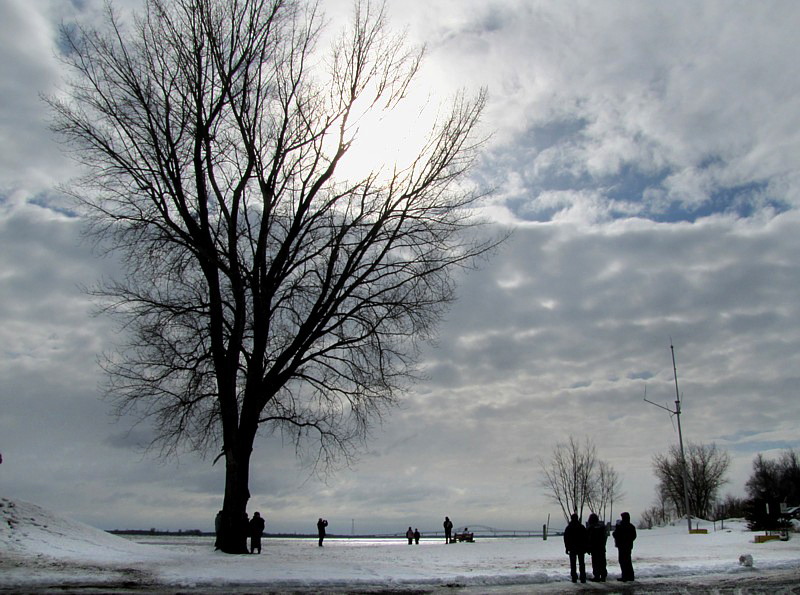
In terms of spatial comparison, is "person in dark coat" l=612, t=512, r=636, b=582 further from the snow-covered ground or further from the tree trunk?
the tree trunk

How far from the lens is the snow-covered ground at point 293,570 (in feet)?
39.0

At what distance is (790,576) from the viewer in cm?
1728

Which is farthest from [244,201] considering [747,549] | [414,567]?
[747,549]

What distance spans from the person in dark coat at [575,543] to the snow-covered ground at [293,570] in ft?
1.76

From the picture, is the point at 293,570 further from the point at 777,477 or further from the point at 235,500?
the point at 777,477

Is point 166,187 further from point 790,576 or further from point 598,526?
point 790,576

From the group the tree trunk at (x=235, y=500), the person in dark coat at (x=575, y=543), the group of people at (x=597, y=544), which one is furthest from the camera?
the tree trunk at (x=235, y=500)

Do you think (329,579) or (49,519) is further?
(49,519)

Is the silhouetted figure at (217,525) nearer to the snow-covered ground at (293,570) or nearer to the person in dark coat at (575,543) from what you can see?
the snow-covered ground at (293,570)

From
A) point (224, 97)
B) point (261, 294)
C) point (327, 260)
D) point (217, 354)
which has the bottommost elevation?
point (217, 354)

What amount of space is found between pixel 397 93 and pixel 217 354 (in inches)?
→ 410

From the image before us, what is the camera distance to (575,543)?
1592 centimetres

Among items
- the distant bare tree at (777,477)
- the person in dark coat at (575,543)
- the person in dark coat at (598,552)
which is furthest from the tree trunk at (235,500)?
the distant bare tree at (777,477)

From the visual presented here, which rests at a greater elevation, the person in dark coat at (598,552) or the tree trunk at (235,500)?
the tree trunk at (235,500)
